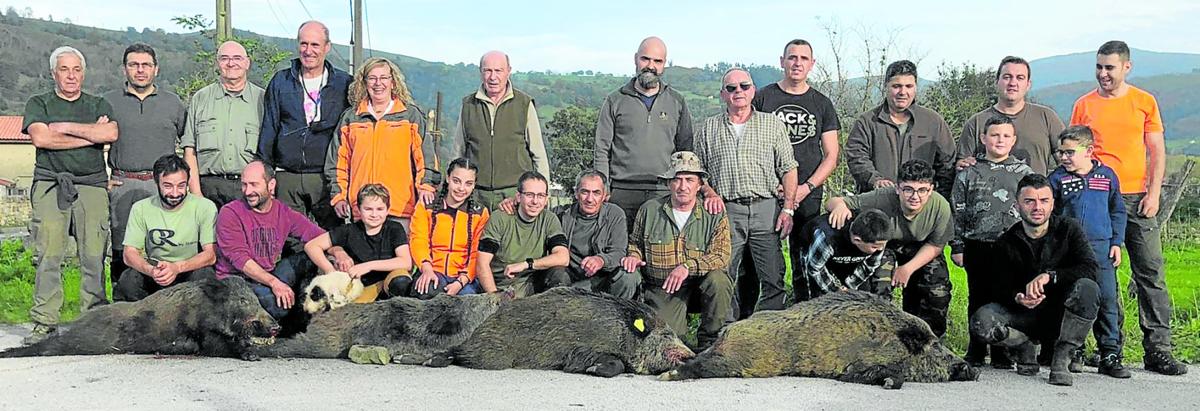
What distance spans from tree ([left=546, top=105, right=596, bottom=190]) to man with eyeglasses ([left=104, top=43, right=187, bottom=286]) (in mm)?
23057

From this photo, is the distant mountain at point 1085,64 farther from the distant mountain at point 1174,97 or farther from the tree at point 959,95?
the tree at point 959,95

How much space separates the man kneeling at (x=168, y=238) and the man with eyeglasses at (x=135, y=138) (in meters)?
0.43

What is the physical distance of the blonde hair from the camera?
8289 millimetres

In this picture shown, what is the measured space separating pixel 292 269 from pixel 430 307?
1419 mm

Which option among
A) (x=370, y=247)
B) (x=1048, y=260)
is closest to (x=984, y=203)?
(x=1048, y=260)

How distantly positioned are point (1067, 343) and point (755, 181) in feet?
8.65

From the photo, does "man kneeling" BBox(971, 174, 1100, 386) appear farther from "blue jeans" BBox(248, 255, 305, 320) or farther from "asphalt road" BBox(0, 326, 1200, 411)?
"blue jeans" BBox(248, 255, 305, 320)

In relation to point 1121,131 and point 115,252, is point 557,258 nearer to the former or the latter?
point 115,252

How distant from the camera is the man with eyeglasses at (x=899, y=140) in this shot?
8.24 m

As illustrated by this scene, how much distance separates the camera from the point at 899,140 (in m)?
8.30

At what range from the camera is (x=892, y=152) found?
8289 millimetres

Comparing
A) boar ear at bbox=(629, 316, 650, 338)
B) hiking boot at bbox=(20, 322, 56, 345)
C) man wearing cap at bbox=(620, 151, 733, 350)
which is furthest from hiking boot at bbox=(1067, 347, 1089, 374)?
hiking boot at bbox=(20, 322, 56, 345)

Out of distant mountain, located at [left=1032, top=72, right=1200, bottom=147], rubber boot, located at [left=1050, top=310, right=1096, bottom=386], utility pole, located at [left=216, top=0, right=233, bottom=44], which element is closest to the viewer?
rubber boot, located at [left=1050, top=310, right=1096, bottom=386]

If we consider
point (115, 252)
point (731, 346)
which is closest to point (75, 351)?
point (115, 252)
